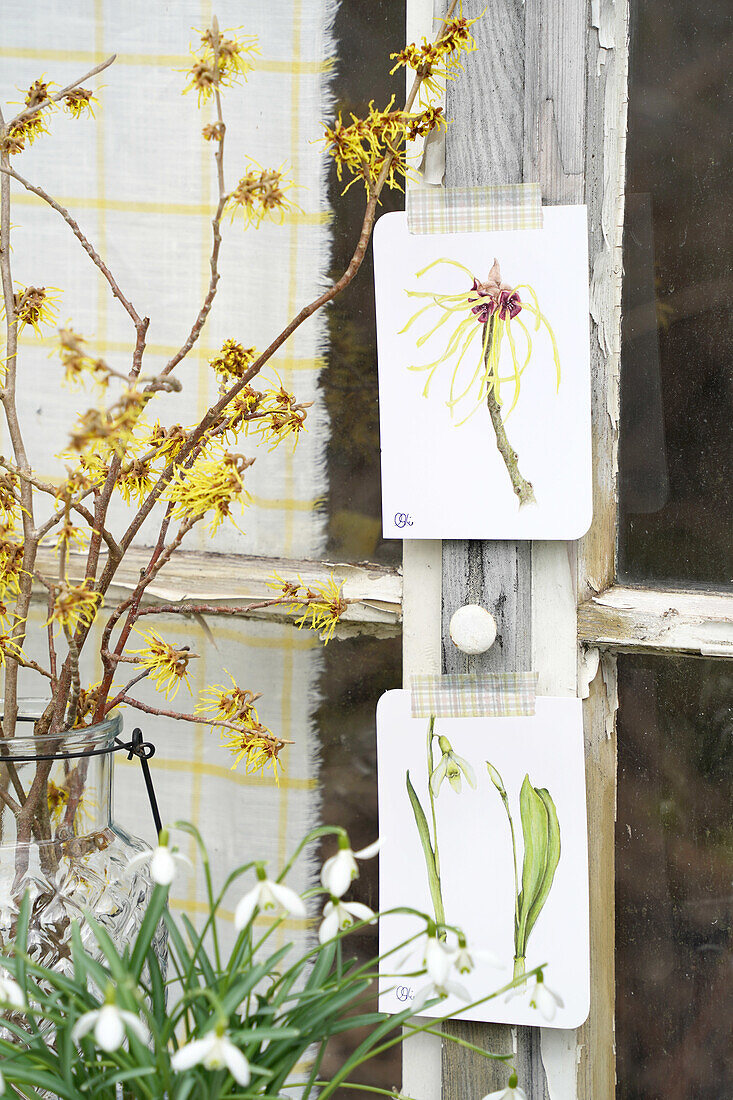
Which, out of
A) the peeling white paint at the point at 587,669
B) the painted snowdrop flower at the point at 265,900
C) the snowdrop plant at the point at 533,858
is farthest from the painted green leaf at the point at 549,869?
the painted snowdrop flower at the point at 265,900

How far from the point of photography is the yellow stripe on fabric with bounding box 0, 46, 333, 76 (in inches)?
34.2

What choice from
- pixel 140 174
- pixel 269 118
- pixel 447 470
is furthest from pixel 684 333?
pixel 140 174

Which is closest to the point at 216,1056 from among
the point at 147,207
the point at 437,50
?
the point at 437,50

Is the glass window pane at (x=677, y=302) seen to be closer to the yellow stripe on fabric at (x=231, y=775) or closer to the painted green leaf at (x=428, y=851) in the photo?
the painted green leaf at (x=428, y=851)

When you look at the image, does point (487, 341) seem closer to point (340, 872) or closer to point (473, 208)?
point (473, 208)

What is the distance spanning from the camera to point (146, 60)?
2.94ft

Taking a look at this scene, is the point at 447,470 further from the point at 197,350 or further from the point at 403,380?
the point at 197,350

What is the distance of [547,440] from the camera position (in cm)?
75

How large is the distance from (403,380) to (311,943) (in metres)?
0.57

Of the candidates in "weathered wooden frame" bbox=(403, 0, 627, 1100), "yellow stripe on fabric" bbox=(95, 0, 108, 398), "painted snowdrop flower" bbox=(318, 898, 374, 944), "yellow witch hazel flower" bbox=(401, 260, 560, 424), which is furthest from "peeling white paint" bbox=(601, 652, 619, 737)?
"yellow stripe on fabric" bbox=(95, 0, 108, 398)

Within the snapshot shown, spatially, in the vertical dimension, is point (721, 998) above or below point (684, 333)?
below

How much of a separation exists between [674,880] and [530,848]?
141mm

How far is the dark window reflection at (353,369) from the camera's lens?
851 millimetres

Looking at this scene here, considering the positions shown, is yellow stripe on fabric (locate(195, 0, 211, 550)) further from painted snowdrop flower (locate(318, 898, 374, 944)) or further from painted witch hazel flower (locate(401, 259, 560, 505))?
painted snowdrop flower (locate(318, 898, 374, 944))
